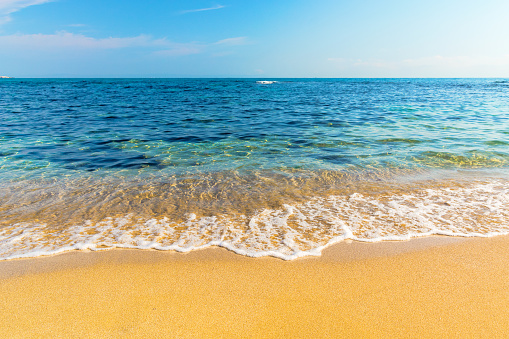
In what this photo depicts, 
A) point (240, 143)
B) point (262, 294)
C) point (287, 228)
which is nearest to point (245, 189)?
point (287, 228)

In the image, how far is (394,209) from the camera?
4.61 m

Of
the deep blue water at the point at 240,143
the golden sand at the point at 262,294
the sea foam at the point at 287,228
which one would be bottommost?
the golden sand at the point at 262,294

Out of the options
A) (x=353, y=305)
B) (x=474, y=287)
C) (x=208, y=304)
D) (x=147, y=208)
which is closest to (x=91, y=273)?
(x=208, y=304)

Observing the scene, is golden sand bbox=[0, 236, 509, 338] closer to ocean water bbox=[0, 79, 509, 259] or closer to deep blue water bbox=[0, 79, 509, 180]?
ocean water bbox=[0, 79, 509, 259]

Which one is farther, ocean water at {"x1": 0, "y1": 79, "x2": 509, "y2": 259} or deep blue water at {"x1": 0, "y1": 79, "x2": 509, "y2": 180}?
deep blue water at {"x1": 0, "y1": 79, "x2": 509, "y2": 180}

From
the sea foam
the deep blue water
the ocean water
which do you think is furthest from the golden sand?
the deep blue water

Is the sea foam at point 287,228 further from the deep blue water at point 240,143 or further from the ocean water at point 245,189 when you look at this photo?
the deep blue water at point 240,143

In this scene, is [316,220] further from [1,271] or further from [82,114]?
[82,114]

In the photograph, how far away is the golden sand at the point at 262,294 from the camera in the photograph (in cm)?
231

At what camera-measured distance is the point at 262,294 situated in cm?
271

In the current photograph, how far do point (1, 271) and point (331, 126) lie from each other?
1173 centimetres

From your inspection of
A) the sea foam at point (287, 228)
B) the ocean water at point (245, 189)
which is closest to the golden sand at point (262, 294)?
the sea foam at point (287, 228)

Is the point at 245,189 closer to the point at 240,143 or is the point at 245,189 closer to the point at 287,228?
the point at 287,228

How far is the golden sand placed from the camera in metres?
2.31
